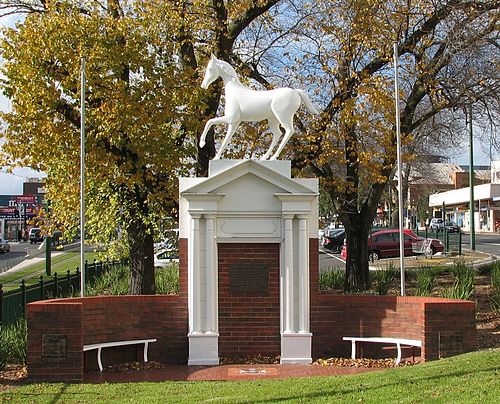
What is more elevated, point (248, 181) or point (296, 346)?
point (248, 181)

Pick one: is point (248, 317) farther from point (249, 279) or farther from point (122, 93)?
point (122, 93)

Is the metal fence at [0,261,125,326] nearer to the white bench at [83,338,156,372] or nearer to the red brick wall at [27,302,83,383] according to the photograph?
the white bench at [83,338,156,372]

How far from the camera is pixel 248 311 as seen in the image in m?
12.0

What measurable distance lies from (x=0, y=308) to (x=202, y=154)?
6.71 meters

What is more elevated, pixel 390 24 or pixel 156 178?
pixel 390 24

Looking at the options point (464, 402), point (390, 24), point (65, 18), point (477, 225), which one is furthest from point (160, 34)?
point (477, 225)

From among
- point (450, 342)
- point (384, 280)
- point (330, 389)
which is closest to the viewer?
point (330, 389)

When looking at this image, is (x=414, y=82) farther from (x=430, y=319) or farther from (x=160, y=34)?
(x=430, y=319)

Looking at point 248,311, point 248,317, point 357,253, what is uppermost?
point 357,253

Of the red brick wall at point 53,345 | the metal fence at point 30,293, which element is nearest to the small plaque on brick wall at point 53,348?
the red brick wall at point 53,345

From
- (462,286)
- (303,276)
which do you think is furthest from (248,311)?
(462,286)

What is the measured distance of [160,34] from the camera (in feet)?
56.1

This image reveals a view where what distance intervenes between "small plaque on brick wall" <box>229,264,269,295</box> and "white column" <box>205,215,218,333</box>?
357mm

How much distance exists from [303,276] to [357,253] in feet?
26.5
